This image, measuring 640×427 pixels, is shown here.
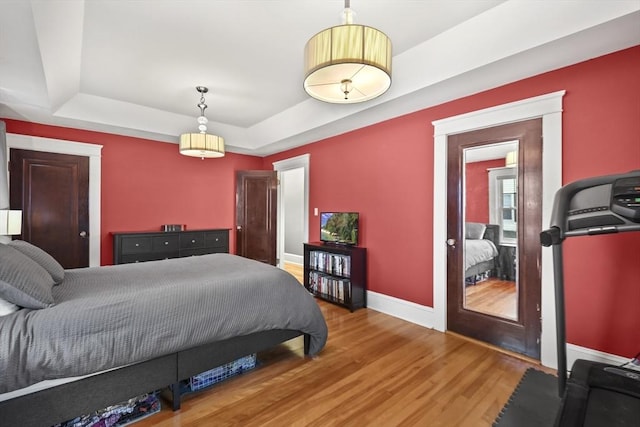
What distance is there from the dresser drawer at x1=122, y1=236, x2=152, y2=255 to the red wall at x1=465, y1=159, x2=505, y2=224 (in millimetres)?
4149

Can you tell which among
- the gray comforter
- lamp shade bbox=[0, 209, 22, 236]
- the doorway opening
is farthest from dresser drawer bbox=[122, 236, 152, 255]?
the doorway opening

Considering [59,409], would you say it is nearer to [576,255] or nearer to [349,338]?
[349,338]

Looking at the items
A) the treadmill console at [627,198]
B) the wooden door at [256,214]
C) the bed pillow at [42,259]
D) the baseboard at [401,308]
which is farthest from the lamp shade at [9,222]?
the treadmill console at [627,198]

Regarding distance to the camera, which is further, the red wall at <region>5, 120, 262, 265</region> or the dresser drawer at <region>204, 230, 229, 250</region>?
the dresser drawer at <region>204, 230, 229, 250</region>

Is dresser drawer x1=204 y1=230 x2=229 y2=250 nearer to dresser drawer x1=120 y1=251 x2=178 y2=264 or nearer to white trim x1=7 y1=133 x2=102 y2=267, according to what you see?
dresser drawer x1=120 y1=251 x2=178 y2=264

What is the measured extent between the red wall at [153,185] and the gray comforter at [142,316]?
222cm

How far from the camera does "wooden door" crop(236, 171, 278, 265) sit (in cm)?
538

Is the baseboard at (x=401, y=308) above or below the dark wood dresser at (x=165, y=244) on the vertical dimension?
below

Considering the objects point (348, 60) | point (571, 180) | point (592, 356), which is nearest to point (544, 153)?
point (571, 180)

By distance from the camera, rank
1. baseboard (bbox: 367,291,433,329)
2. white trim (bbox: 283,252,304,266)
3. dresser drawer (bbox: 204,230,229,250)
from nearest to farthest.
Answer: baseboard (bbox: 367,291,433,329) → dresser drawer (bbox: 204,230,229,250) → white trim (bbox: 283,252,304,266)

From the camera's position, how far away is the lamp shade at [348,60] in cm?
152

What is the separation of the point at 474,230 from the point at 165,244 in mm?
4077

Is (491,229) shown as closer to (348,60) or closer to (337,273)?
(337,273)

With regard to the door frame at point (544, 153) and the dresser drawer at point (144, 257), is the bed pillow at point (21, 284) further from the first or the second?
the door frame at point (544, 153)
